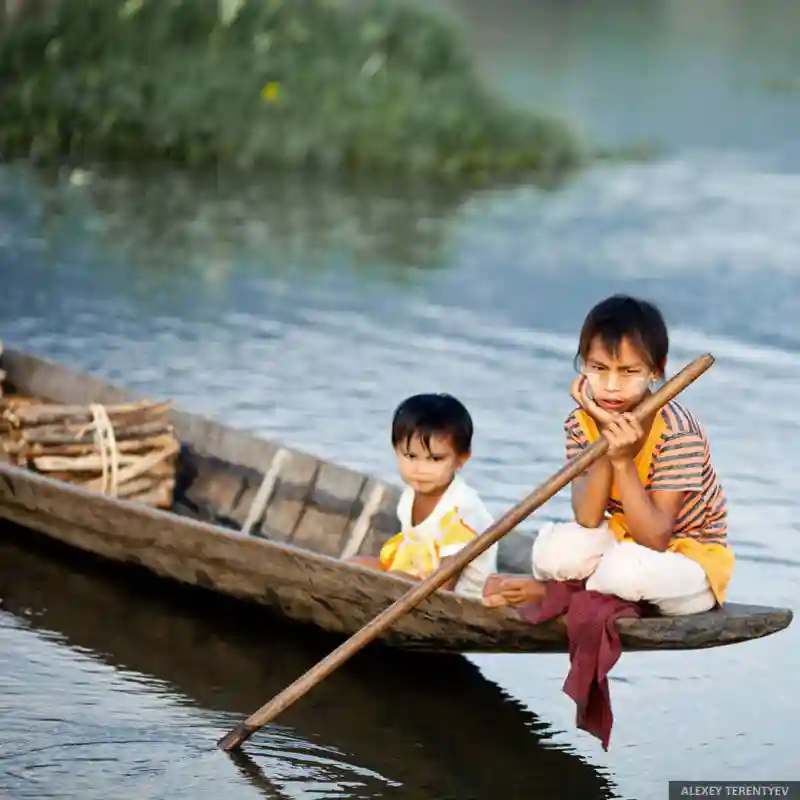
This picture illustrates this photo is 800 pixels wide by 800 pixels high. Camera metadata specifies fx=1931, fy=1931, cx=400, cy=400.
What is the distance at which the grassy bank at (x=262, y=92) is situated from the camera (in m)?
19.4

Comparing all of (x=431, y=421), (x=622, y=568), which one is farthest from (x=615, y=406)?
(x=431, y=421)

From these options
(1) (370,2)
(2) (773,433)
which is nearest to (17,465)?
(2) (773,433)

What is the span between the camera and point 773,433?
956 cm

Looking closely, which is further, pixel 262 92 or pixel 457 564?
pixel 262 92

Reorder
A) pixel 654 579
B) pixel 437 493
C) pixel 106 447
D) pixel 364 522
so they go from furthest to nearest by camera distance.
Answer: pixel 106 447 → pixel 364 522 → pixel 437 493 → pixel 654 579

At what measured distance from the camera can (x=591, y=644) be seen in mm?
Answer: 5254

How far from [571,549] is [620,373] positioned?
0.54m

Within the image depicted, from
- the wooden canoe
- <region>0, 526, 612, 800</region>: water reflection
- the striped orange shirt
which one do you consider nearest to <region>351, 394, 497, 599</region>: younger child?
the wooden canoe

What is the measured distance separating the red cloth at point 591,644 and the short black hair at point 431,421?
2.72ft

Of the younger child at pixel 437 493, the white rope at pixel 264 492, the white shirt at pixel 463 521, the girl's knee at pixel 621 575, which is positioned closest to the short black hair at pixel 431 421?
the younger child at pixel 437 493

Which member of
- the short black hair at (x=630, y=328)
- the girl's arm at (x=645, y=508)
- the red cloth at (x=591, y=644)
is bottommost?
the red cloth at (x=591, y=644)

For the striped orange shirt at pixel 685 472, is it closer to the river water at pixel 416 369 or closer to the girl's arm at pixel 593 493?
the girl's arm at pixel 593 493

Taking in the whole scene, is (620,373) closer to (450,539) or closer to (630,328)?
(630,328)

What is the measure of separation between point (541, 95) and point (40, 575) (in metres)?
16.2
